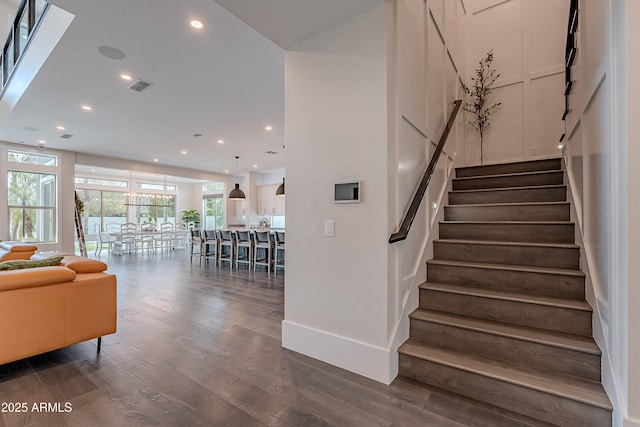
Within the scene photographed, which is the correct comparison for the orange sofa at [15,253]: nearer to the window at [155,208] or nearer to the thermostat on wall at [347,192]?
the thermostat on wall at [347,192]

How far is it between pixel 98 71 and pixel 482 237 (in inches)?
192

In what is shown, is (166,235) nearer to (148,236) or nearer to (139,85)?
(148,236)

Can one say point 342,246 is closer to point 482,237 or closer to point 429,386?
point 429,386

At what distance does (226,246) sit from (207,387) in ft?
18.4

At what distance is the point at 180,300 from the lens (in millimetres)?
4023

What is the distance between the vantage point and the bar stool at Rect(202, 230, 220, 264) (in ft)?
23.8

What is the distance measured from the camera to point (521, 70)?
4.29 m

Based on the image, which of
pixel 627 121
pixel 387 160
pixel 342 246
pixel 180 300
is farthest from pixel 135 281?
pixel 627 121

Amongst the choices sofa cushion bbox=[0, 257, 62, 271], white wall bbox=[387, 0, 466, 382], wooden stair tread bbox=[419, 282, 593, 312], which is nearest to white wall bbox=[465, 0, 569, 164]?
white wall bbox=[387, 0, 466, 382]

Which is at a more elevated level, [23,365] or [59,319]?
[59,319]

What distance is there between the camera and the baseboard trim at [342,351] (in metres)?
2.01

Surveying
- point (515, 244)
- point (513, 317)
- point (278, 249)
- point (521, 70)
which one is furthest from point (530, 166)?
point (278, 249)

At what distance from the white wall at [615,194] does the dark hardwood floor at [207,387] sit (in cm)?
64

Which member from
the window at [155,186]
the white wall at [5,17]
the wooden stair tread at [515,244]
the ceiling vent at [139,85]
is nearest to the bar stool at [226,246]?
the ceiling vent at [139,85]
